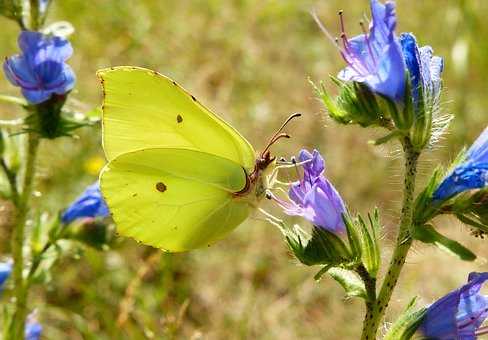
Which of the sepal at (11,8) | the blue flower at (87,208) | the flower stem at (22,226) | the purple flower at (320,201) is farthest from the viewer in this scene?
the blue flower at (87,208)

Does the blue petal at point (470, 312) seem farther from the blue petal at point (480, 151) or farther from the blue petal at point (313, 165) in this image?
the blue petal at point (313, 165)

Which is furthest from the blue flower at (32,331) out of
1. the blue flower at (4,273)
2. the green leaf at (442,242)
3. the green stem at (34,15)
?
the green leaf at (442,242)

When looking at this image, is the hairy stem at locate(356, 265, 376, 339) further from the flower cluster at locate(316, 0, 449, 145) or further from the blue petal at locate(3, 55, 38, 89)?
the blue petal at locate(3, 55, 38, 89)

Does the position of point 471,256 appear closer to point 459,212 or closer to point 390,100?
point 459,212

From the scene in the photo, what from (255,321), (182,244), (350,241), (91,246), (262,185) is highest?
(350,241)

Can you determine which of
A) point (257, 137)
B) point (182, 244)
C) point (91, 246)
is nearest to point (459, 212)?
point (182, 244)

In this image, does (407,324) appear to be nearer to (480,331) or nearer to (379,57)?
(480,331)
